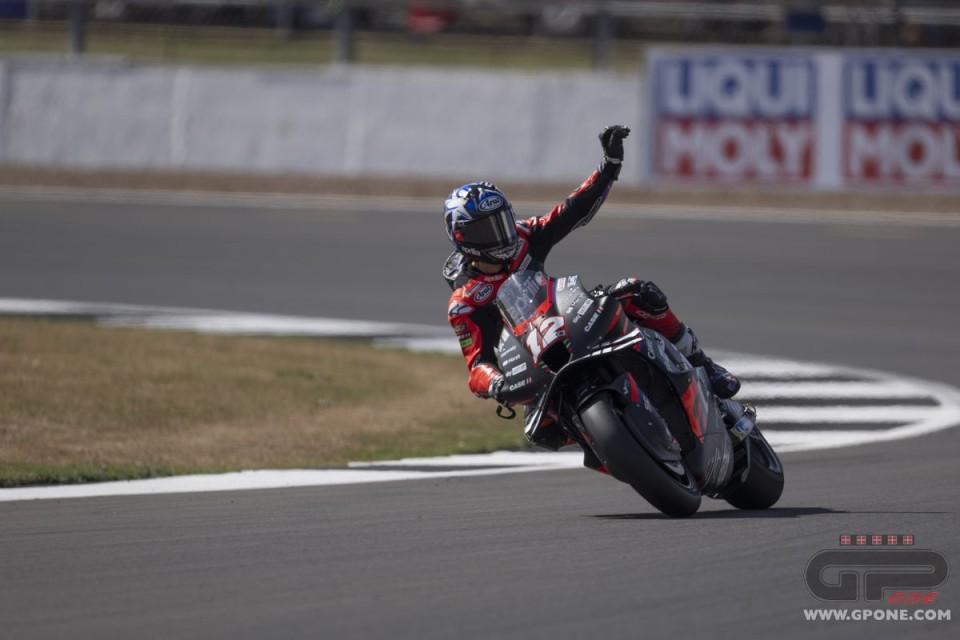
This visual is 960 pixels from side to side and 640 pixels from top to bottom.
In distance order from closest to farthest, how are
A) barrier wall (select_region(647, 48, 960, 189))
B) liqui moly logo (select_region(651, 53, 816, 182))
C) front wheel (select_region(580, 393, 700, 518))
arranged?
front wheel (select_region(580, 393, 700, 518)) → barrier wall (select_region(647, 48, 960, 189)) → liqui moly logo (select_region(651, 53, 816, 182))

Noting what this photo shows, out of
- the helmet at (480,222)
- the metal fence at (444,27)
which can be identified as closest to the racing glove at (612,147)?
the helmet at (480,222)

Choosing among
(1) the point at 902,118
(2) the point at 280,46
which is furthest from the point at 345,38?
(1) the point at 902,118

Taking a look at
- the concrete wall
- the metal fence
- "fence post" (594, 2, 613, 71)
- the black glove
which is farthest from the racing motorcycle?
"fence post" (594, 2, 613, 71)

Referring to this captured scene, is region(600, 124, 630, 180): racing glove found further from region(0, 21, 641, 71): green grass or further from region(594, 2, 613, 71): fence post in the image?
region(0, 21, 641, 71): green grass

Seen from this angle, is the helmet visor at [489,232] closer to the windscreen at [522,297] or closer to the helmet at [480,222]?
the helmet at [480,222]

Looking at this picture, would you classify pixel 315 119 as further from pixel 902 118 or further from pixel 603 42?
pixel 902 118

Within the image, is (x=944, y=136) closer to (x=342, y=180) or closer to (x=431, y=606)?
(x=342, y=180)

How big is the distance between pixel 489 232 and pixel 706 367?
1304mm

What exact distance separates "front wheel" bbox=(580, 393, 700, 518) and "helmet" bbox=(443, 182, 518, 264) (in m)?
1.02

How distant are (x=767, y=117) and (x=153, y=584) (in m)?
19.8

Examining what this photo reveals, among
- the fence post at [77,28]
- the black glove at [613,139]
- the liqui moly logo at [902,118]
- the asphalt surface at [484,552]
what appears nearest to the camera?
the asphalt surface at [484,552]

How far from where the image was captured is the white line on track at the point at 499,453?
29.8ft

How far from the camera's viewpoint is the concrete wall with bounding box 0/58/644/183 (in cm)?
2619

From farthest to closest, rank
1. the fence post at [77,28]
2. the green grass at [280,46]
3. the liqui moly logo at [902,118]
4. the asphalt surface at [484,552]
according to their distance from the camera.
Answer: the green grass at [280,46], the fence post at [77,28], the liqui moly logo at [902,118], the asphalt surface at [484,552]
